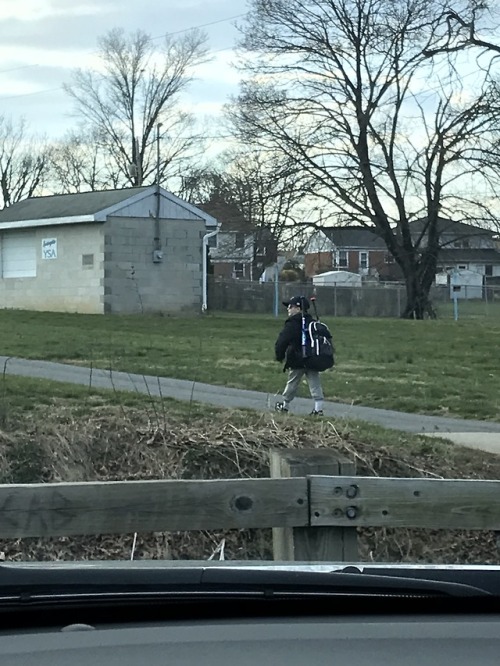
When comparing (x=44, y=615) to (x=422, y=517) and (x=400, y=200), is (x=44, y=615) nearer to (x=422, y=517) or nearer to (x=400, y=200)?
(x=422, y=517)

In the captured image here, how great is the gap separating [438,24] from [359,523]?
18.5 meters

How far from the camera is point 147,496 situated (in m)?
5.43

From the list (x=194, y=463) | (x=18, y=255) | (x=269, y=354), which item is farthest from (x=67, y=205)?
(x=194, y=463)

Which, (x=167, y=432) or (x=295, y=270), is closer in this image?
(x=167, y=432)

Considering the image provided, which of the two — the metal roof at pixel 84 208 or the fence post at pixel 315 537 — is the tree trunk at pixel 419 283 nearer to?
the metal roof at pixel 84 208

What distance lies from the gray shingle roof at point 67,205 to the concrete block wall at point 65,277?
480 millimetres

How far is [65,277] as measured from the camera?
3300 cm

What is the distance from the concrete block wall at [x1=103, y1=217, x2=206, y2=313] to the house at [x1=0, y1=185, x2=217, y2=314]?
30mm

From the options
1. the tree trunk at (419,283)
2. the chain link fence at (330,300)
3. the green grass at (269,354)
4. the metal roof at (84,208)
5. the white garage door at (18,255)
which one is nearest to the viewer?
the green grass at (269,354)

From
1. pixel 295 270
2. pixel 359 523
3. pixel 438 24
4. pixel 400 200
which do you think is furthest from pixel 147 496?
pixel 295 270

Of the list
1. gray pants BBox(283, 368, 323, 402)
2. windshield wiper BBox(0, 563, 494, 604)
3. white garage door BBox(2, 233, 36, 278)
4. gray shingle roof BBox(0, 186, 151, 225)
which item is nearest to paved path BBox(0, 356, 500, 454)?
gray pants BBox(283, 368, 323, 402)

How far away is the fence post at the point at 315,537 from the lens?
5441 millimetres

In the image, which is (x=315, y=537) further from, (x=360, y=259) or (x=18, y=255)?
(x=360, y=259)

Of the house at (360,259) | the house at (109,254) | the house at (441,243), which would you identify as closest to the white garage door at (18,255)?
the house at (109,254)
